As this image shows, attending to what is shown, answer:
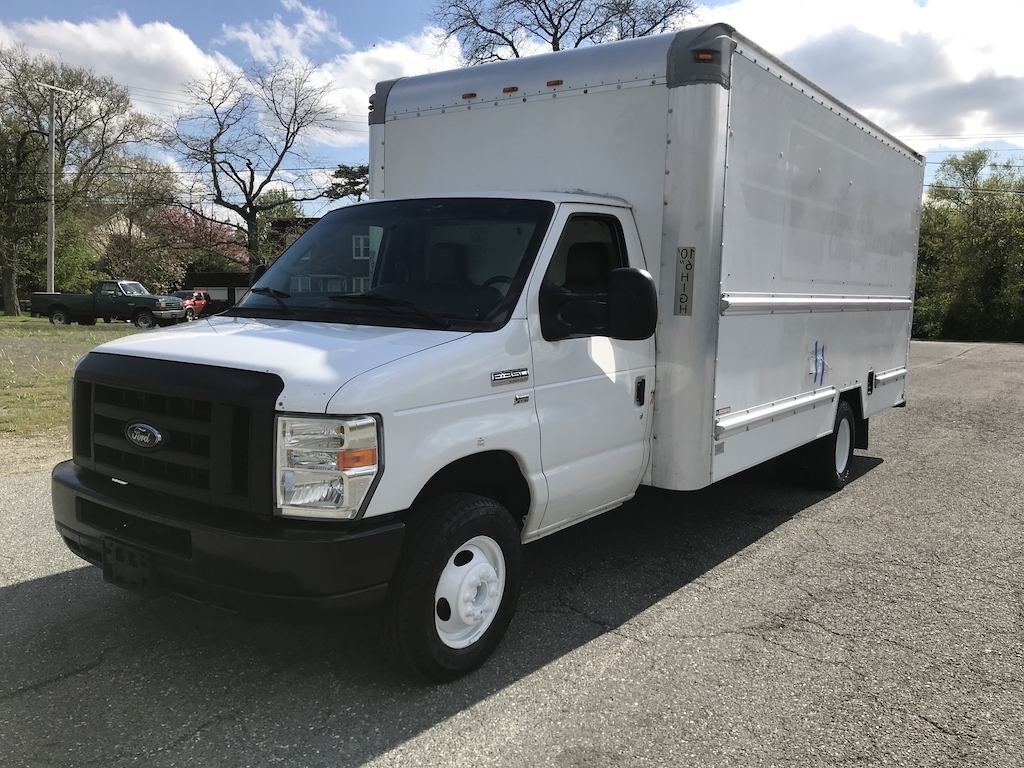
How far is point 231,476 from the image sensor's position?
3.24 meters

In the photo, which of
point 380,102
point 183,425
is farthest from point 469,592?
point 380,102

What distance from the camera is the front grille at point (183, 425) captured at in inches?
126

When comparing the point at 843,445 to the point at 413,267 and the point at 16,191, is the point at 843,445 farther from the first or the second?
the point at 16,191

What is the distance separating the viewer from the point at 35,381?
12.2 meters

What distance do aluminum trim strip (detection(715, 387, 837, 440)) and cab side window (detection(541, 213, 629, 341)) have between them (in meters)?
1.18

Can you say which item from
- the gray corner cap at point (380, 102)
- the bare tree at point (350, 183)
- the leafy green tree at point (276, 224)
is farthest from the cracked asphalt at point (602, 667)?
the leafy green tree at point (276, 224)

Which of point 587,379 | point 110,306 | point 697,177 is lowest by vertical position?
point 110,306

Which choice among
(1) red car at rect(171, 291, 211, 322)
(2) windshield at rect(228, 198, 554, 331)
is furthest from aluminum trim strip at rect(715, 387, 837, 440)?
(1) red car at rect(171, 291, 211, 322)

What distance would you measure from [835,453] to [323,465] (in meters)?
5.49

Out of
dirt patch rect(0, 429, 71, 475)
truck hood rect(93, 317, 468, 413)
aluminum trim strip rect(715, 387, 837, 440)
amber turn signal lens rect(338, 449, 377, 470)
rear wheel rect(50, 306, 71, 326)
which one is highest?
truck hood rect(93, 317, 468, 413)

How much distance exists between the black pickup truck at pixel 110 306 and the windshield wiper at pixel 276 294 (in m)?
29.3

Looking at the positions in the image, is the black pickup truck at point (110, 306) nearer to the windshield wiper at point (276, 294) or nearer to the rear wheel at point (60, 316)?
the rear wheel at point (60, 316)

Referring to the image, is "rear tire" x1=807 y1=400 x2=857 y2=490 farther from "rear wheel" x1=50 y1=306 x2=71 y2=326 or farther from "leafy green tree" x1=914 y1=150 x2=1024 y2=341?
"leafy green tree" x1=914 y1=150 x2=1024 y2=341

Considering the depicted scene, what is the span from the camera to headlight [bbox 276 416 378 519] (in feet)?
10.3
